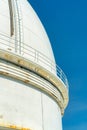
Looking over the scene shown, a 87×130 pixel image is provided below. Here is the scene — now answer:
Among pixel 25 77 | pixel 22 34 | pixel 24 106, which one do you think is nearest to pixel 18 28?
pixel 22 34

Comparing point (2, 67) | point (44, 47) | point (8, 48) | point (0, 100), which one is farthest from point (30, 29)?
point (0, 100)

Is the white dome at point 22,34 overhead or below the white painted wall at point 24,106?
overhead

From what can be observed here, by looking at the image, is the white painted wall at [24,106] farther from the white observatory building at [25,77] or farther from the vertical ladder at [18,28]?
the vertical ladder at [18,28]

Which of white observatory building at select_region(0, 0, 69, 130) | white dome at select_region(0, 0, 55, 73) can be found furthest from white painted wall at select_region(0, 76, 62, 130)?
white dome at select_region(0, 0, 55, 73)

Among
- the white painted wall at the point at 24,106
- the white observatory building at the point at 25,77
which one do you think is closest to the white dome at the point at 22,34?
the white observatory building at the point at 25,77

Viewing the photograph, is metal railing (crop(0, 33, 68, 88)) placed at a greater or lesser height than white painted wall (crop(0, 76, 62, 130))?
greater

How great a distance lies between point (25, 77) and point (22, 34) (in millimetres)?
2086

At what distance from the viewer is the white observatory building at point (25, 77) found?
39.6 feet

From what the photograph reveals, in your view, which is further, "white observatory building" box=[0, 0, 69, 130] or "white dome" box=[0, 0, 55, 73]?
"white dome" box=[0, 0, 55, 73]

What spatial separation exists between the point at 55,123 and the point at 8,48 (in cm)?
426

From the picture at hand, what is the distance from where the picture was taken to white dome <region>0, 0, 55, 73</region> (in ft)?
43.5

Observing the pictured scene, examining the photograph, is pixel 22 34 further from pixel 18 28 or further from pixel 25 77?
pixel 25 77

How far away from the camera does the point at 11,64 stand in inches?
493

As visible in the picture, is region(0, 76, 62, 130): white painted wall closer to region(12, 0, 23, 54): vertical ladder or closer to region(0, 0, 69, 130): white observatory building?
region(0, 0, 69, 130): white observatory building
